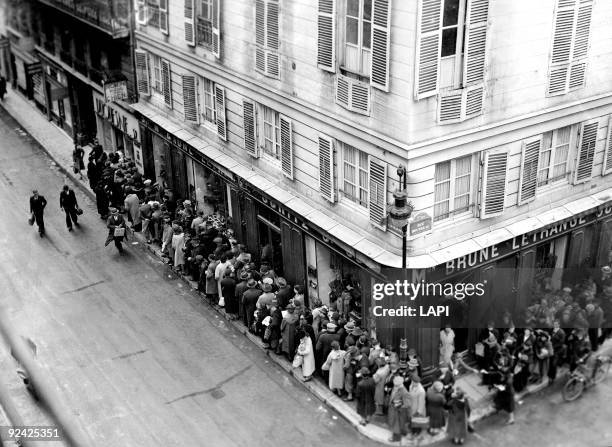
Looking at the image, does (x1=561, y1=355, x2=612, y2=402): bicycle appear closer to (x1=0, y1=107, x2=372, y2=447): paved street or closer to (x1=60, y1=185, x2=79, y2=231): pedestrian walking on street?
(x1=0, y1=107, x2=372, y2=447): paved street

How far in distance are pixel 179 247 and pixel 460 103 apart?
11100mm

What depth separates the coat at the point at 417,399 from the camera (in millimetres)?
19375

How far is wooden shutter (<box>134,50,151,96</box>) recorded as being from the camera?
102 feet

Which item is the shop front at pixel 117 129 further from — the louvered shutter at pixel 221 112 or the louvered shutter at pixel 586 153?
the louvered shutter at pixel 586 153

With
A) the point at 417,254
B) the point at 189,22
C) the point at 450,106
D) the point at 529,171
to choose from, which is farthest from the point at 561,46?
the point at 189,22

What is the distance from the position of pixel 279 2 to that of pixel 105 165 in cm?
1276

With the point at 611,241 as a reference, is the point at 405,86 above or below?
above

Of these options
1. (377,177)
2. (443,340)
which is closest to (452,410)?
(443,340)

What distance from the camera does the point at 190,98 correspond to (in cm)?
2830

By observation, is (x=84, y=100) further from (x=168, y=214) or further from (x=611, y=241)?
(x=611, y=241)

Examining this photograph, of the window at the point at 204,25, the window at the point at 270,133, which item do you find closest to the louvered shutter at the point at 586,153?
the window at the point at 270,133

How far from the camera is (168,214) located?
93.7 feet

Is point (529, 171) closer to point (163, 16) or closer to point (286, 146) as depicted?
point (286, 146)

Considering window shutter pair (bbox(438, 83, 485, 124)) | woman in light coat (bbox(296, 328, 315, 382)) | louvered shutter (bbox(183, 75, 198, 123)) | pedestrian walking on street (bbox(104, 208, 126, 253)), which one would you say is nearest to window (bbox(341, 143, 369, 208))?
window shutter pair (bbox(438, 83, 485, 124))
